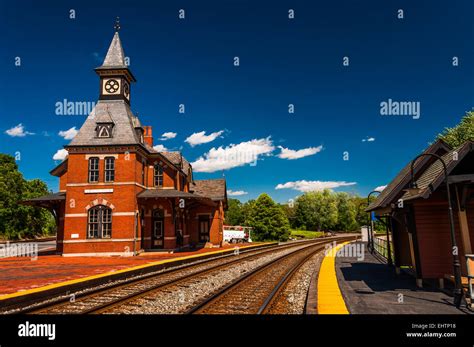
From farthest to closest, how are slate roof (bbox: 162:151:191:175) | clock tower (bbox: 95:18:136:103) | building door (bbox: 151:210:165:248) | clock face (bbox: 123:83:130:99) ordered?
1. slate roof (bbox: 162:151:191:175)
2. clock face (bbox: 123:83:130:99)
3. clock tower (bbox: 95:18:136:103)
4. building door (bbox: 151:210:165:248)

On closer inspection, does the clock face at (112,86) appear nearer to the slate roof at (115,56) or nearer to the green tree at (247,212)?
the slate roof at (115,56)

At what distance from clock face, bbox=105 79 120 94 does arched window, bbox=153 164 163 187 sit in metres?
7.67

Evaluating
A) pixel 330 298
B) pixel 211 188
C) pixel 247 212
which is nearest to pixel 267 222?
pixel 211 188

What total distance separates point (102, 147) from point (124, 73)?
790 cm

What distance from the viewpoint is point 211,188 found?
38.8 metres

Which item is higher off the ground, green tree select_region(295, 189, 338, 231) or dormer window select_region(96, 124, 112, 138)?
dormer window select_region(96, 124, 112, 138)

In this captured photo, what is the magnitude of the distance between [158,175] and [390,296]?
22.6 meters

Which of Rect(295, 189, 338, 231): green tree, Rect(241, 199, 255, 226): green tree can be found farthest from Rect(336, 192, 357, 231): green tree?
Rect(241, 199, 255, 226): green tree

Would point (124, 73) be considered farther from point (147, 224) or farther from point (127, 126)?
point (147, 224)

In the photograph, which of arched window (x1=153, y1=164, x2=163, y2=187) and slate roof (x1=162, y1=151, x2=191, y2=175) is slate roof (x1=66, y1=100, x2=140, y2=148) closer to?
arched window (x1=153, y1=164, x2=163, y2=187)

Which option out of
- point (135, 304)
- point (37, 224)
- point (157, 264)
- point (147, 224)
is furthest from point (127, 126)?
point (37, 224)

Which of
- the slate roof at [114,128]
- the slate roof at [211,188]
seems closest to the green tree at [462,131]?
the slate roof at [211,188]

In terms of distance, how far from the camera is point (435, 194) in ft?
33.6

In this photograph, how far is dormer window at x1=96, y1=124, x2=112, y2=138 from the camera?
25.1 meters
